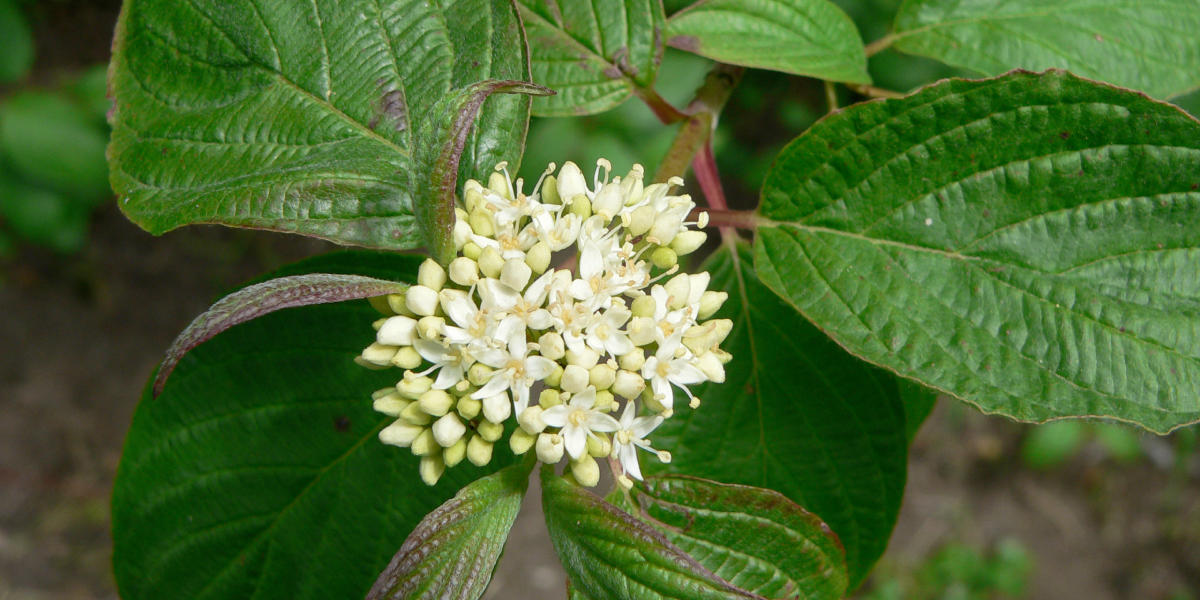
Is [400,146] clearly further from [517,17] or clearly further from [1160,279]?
[1160,279]

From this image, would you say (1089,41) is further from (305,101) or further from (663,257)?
(305,101)

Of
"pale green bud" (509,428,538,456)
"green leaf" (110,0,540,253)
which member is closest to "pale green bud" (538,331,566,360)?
"pale green bud" (509,428,538,456)

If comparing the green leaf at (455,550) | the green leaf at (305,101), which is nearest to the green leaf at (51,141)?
the green leaf at (305,101)

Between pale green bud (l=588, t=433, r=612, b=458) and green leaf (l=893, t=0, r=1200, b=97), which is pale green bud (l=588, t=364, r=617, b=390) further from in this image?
green leaf (l=893, t=0, r=1200, b=97)

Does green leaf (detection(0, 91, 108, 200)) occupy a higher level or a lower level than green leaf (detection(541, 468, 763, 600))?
higher

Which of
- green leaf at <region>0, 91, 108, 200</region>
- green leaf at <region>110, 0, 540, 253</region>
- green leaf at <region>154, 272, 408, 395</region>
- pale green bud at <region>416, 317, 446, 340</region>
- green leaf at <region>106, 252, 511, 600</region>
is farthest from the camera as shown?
green leaf at <region>0, 91, 108, 200</region>

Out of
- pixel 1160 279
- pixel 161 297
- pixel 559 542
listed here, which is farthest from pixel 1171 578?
pixel 161 297
